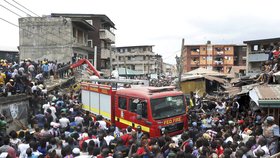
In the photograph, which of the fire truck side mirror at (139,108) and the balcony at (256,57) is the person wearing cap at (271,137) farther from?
the balcony at (256,57)

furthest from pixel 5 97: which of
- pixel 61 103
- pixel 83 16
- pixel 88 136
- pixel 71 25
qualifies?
pixel 83 16

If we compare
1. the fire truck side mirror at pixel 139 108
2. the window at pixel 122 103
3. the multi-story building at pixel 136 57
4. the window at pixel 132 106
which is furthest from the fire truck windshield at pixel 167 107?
the multi-story building at pixel 136 57

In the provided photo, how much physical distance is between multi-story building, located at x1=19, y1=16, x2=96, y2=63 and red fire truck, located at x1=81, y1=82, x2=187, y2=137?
23548 millimetres

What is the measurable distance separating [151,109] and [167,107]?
0.81 metres

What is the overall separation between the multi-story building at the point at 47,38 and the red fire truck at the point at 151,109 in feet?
77.3

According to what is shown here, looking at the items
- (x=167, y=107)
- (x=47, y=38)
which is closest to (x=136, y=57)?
(x=47, y=38)

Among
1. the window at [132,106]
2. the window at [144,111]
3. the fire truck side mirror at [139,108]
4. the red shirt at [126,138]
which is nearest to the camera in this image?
the red shirt at [126,138]

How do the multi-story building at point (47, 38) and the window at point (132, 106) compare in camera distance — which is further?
the multi-story building at point (47, 38)

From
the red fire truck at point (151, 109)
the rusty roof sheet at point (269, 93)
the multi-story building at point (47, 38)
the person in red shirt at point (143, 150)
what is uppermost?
the multi-story building at point (47, 38)

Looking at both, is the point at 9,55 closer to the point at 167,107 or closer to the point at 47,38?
the point at 47,38

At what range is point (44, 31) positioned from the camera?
1436 inches

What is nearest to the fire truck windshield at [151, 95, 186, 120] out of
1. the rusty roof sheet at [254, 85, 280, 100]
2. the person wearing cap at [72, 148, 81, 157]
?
the rusty roof sheet at [254, 85, 280, 100]

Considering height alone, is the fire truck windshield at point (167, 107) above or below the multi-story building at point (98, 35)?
below

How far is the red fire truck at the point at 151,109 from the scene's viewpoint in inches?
456
